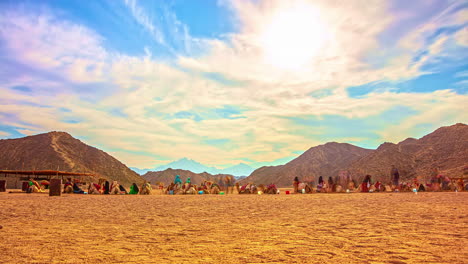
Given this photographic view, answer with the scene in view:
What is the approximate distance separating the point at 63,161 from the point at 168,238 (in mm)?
67384

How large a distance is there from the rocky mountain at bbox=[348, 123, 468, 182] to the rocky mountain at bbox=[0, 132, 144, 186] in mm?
56537

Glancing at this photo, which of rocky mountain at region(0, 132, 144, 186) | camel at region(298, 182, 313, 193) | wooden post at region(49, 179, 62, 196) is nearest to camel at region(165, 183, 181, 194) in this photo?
wooden post at region(49, 179, 62, 196)

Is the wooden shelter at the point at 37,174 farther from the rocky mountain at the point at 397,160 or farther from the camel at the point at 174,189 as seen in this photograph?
the rocky mountain at the point at 397,160

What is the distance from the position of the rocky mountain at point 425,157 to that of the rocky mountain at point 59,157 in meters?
56.5

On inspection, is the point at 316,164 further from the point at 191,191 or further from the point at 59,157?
the point at 191,191

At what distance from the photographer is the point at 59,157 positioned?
215 ft

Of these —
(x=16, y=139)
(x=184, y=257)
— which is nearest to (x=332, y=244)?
(x=184, y=257)

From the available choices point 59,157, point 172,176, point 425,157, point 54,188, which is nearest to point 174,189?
point 54,188

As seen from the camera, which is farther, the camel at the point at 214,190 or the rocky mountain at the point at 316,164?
the rocky mountain at the point at 316,164

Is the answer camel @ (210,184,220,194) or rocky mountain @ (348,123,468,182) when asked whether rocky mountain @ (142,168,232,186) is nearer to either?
rocky mountain @ (348,123,468,182)

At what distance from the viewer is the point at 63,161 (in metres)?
64.4

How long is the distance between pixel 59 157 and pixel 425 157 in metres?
80.5

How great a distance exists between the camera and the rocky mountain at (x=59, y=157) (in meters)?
63.8

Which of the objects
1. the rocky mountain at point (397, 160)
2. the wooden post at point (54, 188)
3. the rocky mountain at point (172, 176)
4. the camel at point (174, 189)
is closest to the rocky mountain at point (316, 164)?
the rocky mountain at point (397, 160)
